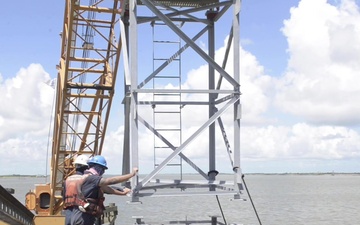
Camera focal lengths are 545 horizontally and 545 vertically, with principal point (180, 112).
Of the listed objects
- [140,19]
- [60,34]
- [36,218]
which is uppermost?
[60,34]

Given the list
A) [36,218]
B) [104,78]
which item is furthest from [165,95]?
[104,78]

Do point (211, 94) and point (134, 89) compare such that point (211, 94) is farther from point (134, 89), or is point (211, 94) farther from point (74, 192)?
point (74, 192)

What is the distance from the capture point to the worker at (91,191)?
25.1ft

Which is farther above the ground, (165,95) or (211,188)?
(165,95)

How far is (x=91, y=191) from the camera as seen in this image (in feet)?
25.3

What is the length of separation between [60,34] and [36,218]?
1029 centimetres

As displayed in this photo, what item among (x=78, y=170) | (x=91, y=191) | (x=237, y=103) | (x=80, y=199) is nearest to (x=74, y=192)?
(x=80, y=199)

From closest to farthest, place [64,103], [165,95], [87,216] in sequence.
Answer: [87,216]
[165,95]
[64,103]

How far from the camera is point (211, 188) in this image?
11438mm

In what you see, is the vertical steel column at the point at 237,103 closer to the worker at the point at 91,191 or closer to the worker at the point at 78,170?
the worker at the point at 91,191

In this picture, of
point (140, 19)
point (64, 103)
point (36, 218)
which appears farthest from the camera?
point (64, 103)

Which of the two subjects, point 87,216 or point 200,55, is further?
point 200,55

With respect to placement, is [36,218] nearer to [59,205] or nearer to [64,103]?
[64,103]

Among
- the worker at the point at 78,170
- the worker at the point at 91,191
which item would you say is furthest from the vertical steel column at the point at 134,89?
the worker at the point at 91,191
